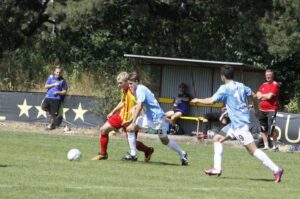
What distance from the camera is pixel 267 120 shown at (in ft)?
71.9

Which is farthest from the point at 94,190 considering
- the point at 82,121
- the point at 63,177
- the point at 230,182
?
the point at 82,121

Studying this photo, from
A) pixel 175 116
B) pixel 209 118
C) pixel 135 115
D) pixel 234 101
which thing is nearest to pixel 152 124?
pixel 135 115

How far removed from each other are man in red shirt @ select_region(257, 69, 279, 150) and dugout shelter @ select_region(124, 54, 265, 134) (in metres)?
4.26

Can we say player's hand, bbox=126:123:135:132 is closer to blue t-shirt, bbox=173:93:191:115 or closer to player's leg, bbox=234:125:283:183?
player's leg, bbox=234:125:283:183

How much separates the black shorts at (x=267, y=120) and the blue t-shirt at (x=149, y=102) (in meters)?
6.57

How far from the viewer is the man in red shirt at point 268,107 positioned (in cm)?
2174

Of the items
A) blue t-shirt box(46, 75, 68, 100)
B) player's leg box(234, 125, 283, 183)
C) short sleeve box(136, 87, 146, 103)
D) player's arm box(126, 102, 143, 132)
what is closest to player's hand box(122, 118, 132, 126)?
player's arm box(126, 102, 143, 132)

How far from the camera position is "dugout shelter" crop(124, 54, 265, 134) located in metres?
26.8

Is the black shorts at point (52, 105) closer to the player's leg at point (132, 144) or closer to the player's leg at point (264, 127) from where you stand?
the player's leg at point (264, 127)

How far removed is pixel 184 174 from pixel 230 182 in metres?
1.20

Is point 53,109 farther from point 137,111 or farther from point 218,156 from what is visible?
point 218,156

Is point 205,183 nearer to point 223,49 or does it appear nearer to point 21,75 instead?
point 21,75

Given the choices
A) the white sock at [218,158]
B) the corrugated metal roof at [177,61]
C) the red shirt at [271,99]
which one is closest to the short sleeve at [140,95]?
the white sock at [218,158]

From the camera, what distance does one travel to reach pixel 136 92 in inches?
620
